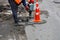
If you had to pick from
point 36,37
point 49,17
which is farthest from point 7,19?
point 36,37

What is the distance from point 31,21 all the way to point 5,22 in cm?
108

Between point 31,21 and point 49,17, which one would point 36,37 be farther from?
point 49,17

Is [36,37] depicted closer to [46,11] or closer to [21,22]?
[21,22]

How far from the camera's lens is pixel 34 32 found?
9.59 metres

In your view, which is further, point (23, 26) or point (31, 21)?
point (31, 21)

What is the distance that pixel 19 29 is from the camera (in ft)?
32.7

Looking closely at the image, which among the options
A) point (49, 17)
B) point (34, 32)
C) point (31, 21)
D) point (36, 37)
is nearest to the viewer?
point (36, 37)

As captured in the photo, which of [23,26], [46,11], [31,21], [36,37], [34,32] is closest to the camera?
[36,37]

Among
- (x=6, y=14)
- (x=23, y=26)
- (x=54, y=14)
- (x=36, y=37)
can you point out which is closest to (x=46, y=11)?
(x=54, y=14)

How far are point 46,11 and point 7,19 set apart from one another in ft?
7.91

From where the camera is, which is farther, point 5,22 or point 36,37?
point 5,22

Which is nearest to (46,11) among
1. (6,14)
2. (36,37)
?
(6,14)

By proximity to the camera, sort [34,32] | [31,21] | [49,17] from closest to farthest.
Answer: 1. [34,32]
2. [31,21]
3. [49,17]

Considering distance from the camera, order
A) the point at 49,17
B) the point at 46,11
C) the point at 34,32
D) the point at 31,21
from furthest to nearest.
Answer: the point at 46,11 < the point at 49,17 < the point at 31,21 < the point at 34,32
